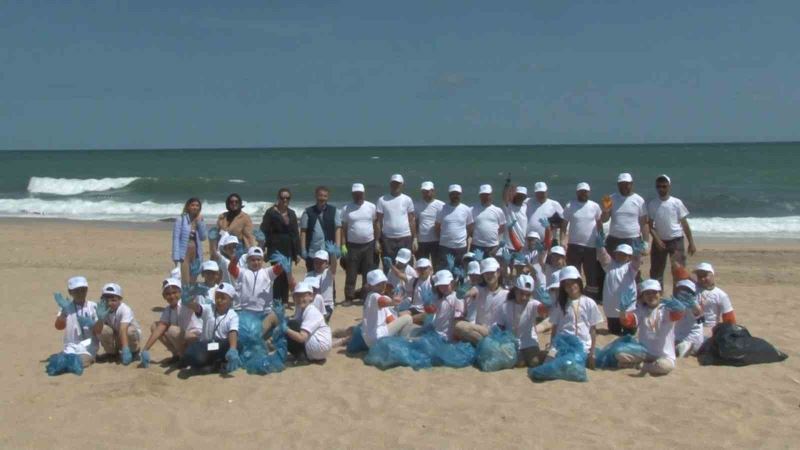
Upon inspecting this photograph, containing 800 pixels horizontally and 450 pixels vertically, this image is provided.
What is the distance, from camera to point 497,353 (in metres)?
6.70

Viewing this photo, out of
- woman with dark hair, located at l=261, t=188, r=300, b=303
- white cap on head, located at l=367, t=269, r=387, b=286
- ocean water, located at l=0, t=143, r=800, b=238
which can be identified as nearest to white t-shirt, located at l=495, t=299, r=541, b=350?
white cap on head, located at l=367, t=269, r=387, b=286

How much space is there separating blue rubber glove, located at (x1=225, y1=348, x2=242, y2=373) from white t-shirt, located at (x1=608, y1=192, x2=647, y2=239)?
455cm

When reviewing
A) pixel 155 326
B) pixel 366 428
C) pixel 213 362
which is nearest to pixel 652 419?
pixel 366 428

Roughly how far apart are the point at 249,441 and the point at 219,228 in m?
4.05

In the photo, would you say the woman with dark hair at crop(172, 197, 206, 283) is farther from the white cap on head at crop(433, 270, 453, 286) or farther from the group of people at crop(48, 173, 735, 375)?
the white cap on head at crop(433, 270, 453, 286)

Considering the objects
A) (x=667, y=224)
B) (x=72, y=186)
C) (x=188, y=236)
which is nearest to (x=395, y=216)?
(x=188, y=236)

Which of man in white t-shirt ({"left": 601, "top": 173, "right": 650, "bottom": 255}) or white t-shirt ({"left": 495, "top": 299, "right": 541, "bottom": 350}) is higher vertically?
man in white t-shirt ({"left": 601, "top": 173, "right": 650, "bottom": 255})

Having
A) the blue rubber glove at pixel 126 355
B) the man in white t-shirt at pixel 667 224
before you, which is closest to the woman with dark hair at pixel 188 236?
the blue rubber glove at pixel 126 355

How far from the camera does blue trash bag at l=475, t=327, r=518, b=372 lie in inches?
263

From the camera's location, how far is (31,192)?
3653cm

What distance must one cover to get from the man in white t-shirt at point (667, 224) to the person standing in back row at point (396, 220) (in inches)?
113

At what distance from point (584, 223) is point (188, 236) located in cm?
466

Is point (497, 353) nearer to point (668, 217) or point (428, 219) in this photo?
point (428, 219)

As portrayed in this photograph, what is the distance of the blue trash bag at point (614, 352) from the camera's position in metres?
6.62
